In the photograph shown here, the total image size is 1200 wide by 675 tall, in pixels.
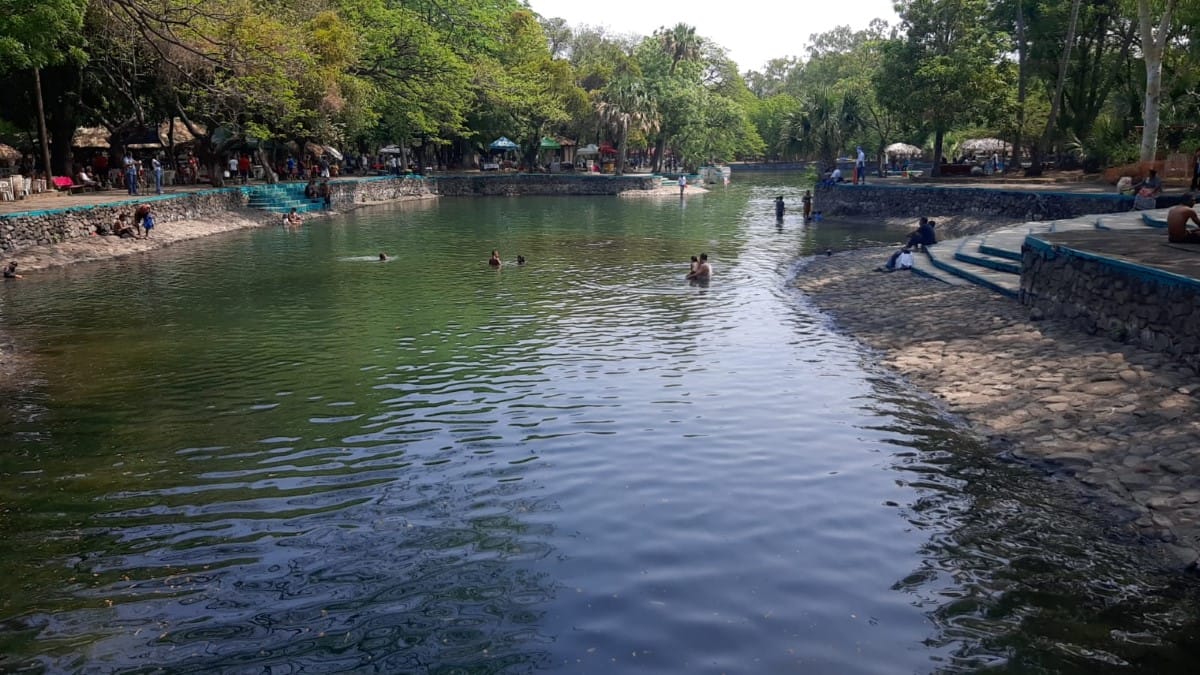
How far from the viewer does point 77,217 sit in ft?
103

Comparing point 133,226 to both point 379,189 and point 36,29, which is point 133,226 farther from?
point 379,189

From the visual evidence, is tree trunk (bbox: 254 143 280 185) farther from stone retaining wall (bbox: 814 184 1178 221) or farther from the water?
the water

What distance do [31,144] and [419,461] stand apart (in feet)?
159

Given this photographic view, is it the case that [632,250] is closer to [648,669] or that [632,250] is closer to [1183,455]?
[1183,455]

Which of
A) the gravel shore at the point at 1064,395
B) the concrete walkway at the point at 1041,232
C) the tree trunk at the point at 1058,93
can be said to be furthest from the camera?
the tree trunk at the point at 1058,93

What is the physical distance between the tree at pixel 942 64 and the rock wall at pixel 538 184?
2638 centimetres

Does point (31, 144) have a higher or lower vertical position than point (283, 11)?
lower

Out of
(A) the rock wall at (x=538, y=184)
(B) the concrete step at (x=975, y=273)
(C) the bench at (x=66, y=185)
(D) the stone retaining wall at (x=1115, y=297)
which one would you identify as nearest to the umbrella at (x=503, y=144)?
(A) the rock wall at (x=538, y=184)

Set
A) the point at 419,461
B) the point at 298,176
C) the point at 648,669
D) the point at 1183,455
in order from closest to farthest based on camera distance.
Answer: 1. the point at 648,669
2. the point at 1183,455
3. the point at 419,461
4. the point at 298,176

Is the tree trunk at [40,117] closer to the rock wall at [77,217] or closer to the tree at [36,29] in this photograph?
the tree at [36,29]

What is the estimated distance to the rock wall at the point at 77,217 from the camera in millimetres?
28245

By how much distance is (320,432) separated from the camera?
39.9ft

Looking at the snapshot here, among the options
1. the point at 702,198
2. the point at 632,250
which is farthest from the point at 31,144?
the point at 702,198

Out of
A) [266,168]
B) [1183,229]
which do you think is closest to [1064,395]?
[1183,229]
